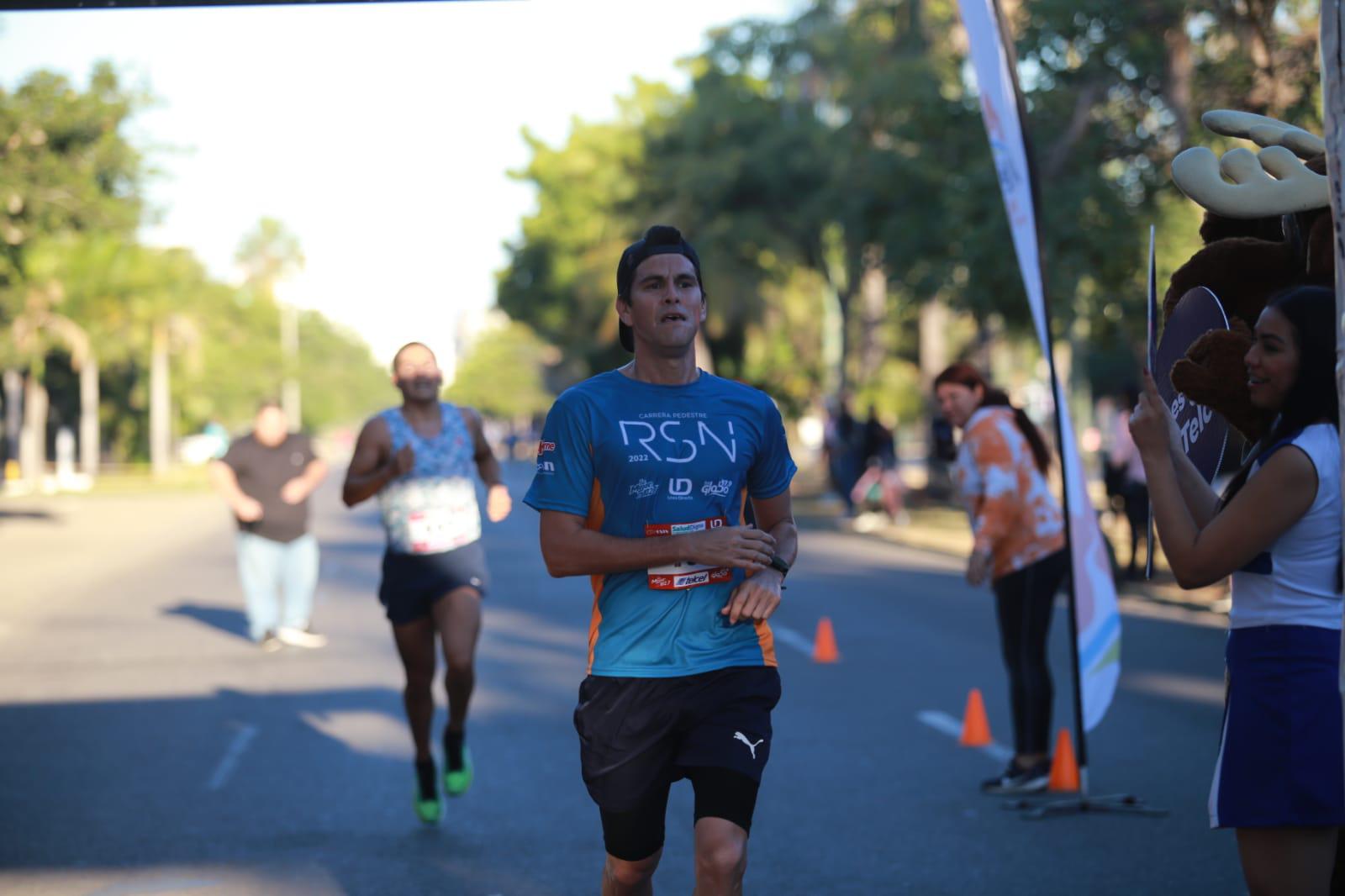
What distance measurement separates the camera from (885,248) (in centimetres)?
2652

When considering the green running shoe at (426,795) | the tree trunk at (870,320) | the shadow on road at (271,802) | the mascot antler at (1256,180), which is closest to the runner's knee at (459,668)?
the green running shoe at (426,795)

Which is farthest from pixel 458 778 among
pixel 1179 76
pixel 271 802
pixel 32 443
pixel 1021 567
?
pixel 32 443

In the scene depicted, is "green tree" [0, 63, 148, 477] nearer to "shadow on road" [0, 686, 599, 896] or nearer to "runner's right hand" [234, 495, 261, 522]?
"runner's right hand" [234, 495, 261, 522]

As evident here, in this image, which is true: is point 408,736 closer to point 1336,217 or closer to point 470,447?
point 470,447

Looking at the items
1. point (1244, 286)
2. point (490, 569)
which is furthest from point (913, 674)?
point (490, 569)

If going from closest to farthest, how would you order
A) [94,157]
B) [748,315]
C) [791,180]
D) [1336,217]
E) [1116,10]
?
1. [1336,217]
2. [1116,10]
3. [94,157]
4. [791,180]
5. [748,315]

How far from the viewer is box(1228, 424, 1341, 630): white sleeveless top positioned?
379cm

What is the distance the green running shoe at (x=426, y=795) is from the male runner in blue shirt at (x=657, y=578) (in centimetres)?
307

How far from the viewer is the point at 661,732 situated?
4234 mm

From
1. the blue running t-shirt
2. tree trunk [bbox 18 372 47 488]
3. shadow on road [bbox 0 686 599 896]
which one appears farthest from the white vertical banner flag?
tree trunk [bbox 18 372 47 488]

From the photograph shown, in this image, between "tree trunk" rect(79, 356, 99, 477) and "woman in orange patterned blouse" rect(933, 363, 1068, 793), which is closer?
"woman in orange patterned blouse" rect(933, 363, 1068, 793)

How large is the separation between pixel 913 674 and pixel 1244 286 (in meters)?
7.35

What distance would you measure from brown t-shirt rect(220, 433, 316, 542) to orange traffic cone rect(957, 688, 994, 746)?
6.35 meters

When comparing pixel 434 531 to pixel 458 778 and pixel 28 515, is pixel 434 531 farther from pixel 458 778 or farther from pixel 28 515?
pixel 28 515
